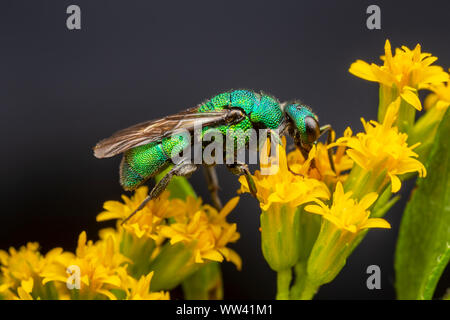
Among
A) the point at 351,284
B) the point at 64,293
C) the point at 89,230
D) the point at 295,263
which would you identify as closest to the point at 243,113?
the point at 295,263

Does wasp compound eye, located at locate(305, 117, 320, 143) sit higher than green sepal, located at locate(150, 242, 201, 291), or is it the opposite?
wasp compound eye, located at locate(305, 117, 320, 143)

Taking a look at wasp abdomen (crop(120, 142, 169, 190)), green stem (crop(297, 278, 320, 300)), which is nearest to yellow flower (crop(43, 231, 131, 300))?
wasp abdomen (crop(120, 142, 169, 190))

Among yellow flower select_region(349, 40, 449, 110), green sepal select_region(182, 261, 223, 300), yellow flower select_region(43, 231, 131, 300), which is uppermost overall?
yellow flower select_region(349, 40, 449, 110)

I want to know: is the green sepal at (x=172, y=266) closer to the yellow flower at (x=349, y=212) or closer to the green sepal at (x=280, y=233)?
the green sepal at (x=280, y=233)

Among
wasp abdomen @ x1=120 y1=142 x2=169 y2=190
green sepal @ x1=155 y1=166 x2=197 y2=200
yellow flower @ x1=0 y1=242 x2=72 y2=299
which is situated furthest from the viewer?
green sepal @ x1=155 y1=166 x2=197 y2=200

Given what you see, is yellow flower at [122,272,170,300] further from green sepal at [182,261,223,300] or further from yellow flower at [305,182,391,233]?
yellow flower at [305,182,391,233]

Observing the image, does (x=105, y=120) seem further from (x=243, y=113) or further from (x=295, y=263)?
(x=295, y=263)

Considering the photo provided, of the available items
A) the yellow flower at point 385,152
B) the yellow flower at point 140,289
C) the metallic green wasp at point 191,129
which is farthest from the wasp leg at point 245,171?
the yellow flower at point 140,289
